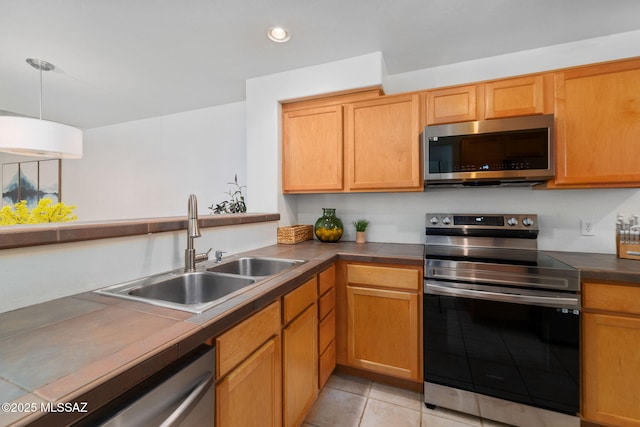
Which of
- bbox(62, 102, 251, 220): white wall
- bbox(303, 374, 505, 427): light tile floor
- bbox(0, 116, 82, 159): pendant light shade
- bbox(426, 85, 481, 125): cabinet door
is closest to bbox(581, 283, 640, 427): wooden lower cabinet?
bbox(303, 374, 505, 427): light tile floor

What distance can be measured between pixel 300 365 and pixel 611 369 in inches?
62.7

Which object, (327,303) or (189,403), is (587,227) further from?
(189,403)

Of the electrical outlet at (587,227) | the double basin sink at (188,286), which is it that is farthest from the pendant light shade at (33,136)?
the electrical outlet at (587,227)

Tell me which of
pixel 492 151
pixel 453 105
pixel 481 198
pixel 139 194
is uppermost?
pixel 453 105

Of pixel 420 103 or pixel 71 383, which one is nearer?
pixel 71 383

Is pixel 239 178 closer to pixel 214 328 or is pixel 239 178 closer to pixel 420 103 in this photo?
pixel 420 103

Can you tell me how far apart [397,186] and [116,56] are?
2.45m

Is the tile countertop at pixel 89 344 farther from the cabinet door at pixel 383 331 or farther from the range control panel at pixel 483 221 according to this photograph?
the range control panel at pixel 483 221

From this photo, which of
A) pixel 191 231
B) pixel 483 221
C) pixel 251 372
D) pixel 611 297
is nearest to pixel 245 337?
pixel 251 372

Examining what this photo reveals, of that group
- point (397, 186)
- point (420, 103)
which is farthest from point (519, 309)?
point (420, 103)

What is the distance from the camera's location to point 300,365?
1.41 metres

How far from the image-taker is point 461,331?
1.61 metres

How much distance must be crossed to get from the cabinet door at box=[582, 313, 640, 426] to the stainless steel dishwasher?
1.82m

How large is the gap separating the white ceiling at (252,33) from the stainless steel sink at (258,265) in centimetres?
153
